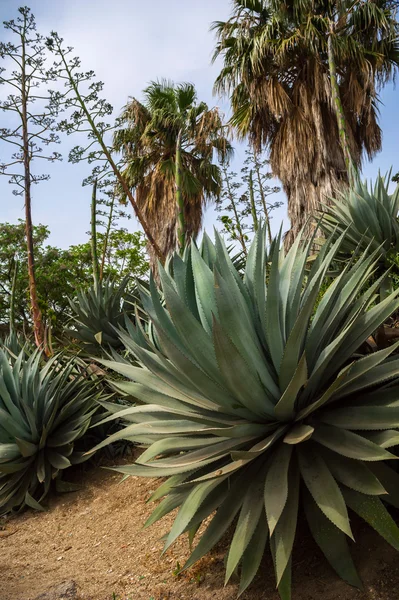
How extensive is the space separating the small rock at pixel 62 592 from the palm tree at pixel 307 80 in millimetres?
11674

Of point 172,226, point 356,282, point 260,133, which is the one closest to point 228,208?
point 172,226

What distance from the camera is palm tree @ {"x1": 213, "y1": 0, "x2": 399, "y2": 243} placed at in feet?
45.2

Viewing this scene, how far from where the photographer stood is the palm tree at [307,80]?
13.8m

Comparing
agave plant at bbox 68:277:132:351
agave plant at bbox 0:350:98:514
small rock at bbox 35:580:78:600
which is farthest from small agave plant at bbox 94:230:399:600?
agave plant at bbox 68:277:132:351

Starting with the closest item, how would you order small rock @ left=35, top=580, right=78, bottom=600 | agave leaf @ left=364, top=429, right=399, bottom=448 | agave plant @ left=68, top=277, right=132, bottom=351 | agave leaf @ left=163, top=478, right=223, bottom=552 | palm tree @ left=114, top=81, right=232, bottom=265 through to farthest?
agave leaf @ left=364, top=429, right=399, bottom=448
agave leaf @ left=163, top=478, right=223, bottom=552
small rock @ left=35, top=580, right=78, bottom=600
agave plant @ left=68, top=277, right=132, bottom=351
palm tree @ left=114, top=81, right=232, bottom=265

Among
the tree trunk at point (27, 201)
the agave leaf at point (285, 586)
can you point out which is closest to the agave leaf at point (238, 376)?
the agave leaf at point (285, 586)

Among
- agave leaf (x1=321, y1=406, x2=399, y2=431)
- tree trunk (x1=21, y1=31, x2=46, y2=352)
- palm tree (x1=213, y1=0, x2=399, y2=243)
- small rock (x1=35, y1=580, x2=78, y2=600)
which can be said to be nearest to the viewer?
agave leaf (x1=321, y1=406, x2=399, y2=431)

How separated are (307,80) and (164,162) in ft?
21.4

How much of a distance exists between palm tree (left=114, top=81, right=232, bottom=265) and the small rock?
52.3ft

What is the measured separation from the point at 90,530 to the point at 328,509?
2.68m

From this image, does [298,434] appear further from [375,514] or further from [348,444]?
[375,514]

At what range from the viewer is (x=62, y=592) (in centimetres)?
286

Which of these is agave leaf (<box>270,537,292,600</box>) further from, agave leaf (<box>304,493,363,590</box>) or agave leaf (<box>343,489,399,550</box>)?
agave leaf (<box>343,489,399,550</box>)

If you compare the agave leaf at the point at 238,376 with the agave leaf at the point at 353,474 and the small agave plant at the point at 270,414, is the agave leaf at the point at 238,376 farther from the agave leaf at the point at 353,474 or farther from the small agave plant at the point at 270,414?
the agave leaf at the point at 353,474
